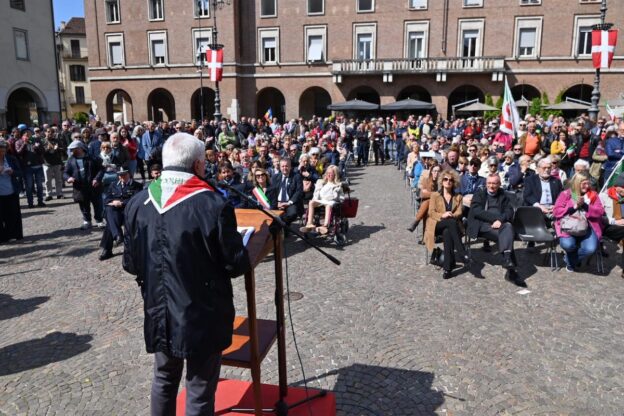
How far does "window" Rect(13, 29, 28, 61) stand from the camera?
29594 millimetres

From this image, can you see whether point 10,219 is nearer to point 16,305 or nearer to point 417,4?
point 16,305

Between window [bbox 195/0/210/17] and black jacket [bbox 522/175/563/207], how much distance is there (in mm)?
30910

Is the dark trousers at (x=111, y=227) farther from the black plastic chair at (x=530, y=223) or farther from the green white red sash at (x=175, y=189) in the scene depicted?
the black plastic chair at (x=530, y=223)

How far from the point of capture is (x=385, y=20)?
33094 mm

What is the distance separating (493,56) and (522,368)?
30.7 metres

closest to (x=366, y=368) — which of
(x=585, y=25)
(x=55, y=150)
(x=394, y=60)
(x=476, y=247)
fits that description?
(x=476, y=247)

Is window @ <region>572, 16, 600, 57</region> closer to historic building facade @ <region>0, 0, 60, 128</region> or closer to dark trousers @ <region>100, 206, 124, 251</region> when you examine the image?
dark trousers @ <region>100, 206, 124, 251</region>

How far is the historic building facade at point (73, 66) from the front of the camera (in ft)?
204

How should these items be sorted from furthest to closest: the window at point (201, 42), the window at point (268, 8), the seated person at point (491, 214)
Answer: the window at point (201, 42) → the window at point (268, 8) → the seated person at point (491, 214)

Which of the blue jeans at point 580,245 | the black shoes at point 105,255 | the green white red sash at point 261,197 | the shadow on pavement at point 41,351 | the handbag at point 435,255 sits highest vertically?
the green white red sash at point 261,197

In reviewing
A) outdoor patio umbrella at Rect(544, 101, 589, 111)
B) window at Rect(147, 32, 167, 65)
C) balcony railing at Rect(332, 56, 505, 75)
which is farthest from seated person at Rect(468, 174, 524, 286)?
window at Rect(147, 32, 167, 65)

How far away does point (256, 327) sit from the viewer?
10.5 ft

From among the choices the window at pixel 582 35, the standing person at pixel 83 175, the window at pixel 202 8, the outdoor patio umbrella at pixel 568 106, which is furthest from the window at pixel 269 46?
the standing person at pixel 83 175

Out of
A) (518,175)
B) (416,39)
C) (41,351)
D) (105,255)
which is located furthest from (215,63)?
(416,39)
